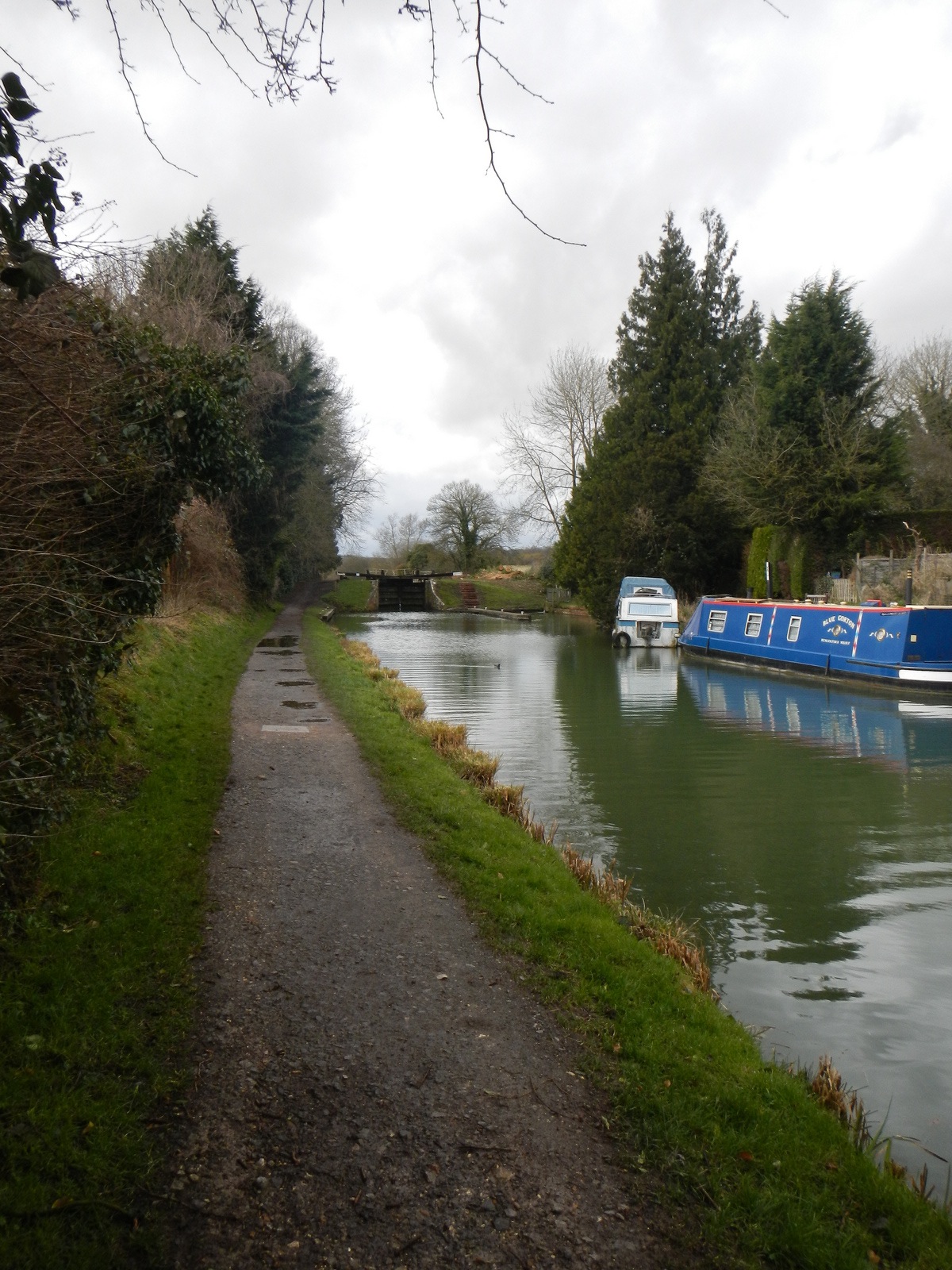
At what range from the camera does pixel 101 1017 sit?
370cm

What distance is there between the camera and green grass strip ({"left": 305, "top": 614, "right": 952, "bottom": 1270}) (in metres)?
2.83

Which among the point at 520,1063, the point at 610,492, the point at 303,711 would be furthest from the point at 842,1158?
the point at 610,492

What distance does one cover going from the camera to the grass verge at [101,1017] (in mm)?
2684

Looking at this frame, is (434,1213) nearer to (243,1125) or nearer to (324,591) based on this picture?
(243,1125)

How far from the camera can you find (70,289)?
204 inches

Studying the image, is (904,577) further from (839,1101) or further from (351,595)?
(351,595)

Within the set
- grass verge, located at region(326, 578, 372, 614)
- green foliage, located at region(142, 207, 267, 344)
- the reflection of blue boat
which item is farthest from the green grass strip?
grass verge, located at region(326, 578, 372, 614)

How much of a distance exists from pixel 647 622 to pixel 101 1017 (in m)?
25.4

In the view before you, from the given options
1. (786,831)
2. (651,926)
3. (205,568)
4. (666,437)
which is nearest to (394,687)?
(786,831)

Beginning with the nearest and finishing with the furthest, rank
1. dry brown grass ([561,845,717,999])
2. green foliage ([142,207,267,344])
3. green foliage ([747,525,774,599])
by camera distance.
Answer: dry brown grass ([561,845,717,999])
green foliage ([142,207,267,344])
green foliage ([747,525,774,599])

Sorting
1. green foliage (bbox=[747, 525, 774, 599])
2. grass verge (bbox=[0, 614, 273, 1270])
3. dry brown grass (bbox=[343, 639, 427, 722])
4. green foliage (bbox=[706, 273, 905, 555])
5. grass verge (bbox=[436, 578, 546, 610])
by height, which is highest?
green foliage (bbox=[706, 273, 905, 555])

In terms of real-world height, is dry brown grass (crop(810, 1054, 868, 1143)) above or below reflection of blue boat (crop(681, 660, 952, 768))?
below

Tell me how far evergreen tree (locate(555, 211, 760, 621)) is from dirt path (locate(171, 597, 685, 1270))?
28618mm

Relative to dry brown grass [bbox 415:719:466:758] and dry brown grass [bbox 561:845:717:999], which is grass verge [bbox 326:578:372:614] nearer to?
dry brown grass [bbox 415:719:466:758]
